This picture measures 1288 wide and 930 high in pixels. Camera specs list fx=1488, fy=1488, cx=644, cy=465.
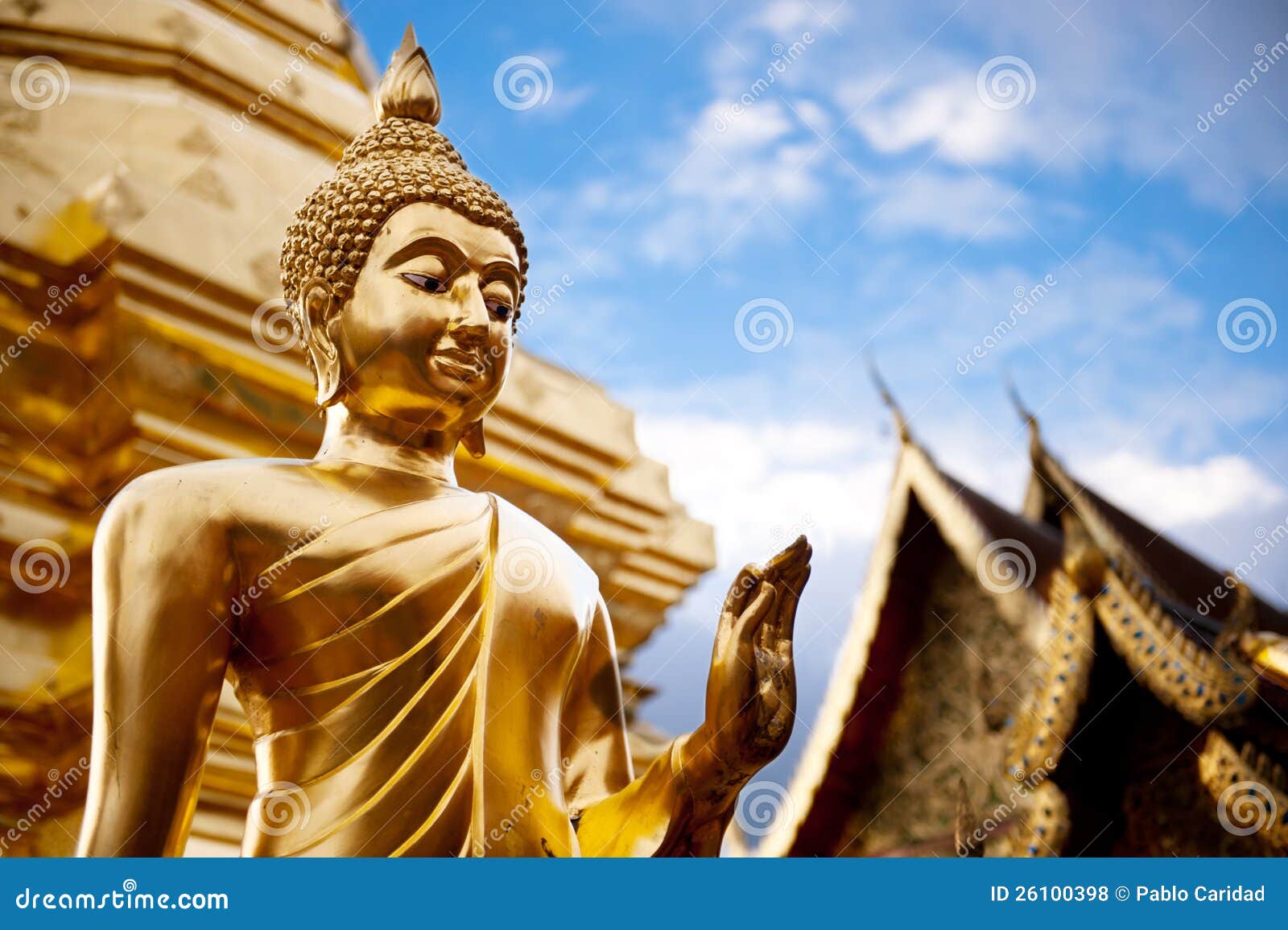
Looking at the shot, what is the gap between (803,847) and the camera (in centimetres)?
579

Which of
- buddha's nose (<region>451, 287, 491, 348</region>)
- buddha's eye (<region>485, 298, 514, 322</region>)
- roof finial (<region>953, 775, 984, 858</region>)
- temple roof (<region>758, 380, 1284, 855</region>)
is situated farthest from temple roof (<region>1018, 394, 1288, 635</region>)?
buddha's nose (<region>451, 287, 491, 348</region>)

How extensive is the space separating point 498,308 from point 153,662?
83 cm

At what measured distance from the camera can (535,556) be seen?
2678mm

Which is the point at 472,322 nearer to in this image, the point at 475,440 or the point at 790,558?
the point at 475,440

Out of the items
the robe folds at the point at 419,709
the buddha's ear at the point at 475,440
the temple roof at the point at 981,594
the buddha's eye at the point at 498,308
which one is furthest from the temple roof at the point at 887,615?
the robe folds at the point at 419,709

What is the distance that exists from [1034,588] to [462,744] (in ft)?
11.8

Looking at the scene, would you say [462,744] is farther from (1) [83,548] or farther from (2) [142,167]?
(2) [142,167]

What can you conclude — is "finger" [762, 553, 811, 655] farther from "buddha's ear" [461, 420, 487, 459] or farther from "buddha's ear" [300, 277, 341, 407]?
"buddha's ear" [300, 277, 341, 407]

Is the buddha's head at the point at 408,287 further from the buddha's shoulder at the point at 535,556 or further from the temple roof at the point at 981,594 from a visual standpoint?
the temple roof at the point at 981,594

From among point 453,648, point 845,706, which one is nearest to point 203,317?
point 453,648

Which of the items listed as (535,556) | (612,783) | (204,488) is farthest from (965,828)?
(204,488)

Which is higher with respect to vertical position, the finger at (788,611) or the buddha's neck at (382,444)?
the finger at (788,611)

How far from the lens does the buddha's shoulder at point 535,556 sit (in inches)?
104

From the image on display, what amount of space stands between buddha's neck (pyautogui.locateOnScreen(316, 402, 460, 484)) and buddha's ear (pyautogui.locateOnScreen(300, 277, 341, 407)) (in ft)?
0.17
